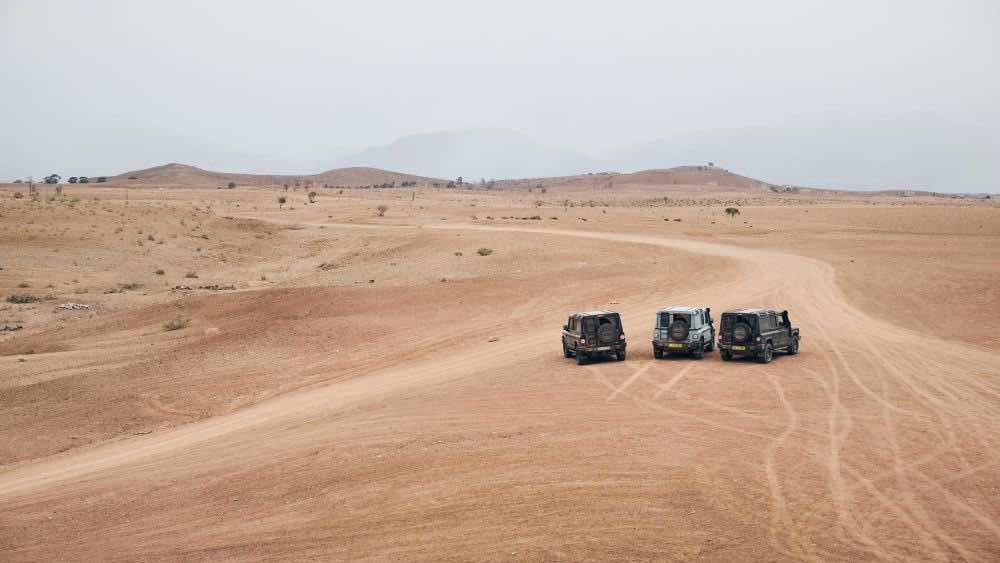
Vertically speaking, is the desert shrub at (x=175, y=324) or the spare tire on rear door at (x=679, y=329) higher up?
the spare tire on rear door at (x=679, y=329)

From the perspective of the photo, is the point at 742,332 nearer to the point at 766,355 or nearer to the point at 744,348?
the point at 744,348

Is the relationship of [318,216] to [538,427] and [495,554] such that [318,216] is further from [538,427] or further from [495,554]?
[495,554]

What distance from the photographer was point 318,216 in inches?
3524

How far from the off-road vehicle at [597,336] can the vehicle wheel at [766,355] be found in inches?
162

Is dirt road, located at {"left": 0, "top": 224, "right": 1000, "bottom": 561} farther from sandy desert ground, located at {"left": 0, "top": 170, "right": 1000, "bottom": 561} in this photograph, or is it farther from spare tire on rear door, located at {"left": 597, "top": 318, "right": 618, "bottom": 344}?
spare tire on rear door, located at {"left": 597, "top": 318, "right": 618, "bottom": 344}

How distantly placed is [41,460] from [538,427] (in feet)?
40.1

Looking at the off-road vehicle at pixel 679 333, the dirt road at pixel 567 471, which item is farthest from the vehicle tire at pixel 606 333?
the off-road vehicle at pixel 679 333

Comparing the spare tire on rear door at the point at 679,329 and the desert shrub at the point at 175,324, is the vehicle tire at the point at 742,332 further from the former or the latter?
the desert shrub at the point at 175,324

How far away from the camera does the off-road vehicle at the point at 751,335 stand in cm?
2470

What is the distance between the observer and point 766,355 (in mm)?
24906

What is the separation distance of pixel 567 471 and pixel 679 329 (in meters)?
11.1

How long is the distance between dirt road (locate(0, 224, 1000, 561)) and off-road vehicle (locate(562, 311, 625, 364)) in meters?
0.60

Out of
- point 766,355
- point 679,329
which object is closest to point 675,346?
point 679,329

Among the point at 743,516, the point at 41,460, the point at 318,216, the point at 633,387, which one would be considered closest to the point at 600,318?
the point at 633,387
